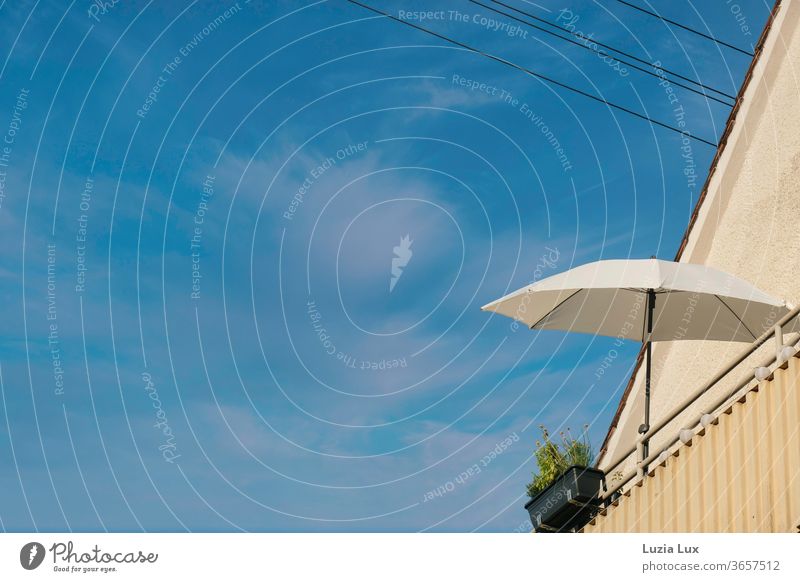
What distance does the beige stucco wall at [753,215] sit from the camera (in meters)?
11.0

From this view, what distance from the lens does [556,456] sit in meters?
11.6

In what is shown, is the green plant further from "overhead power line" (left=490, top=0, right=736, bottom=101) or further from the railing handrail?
"overhead power line" (left=490, top=0, right=736, bottom=101)

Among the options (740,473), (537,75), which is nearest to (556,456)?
(740,473)

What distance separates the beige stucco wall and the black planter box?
132 inches

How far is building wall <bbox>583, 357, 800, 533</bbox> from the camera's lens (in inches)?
228

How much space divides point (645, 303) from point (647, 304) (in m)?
0.41

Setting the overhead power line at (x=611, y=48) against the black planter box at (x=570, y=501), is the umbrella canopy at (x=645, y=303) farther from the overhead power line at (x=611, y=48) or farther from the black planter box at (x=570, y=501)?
the overhead power line at (x=611, y=48)

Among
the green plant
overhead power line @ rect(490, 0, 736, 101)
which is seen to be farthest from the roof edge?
the green plant

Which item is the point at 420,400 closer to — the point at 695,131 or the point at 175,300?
the point at 175,300

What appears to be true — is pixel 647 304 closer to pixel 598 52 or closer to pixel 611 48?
pixel 598 52

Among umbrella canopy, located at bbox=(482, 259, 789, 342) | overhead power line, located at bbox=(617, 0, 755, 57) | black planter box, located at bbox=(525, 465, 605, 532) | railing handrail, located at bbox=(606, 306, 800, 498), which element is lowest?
black planter box, located at bbox=(525, 465, 605, 532)

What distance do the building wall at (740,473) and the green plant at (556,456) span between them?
312 cm
